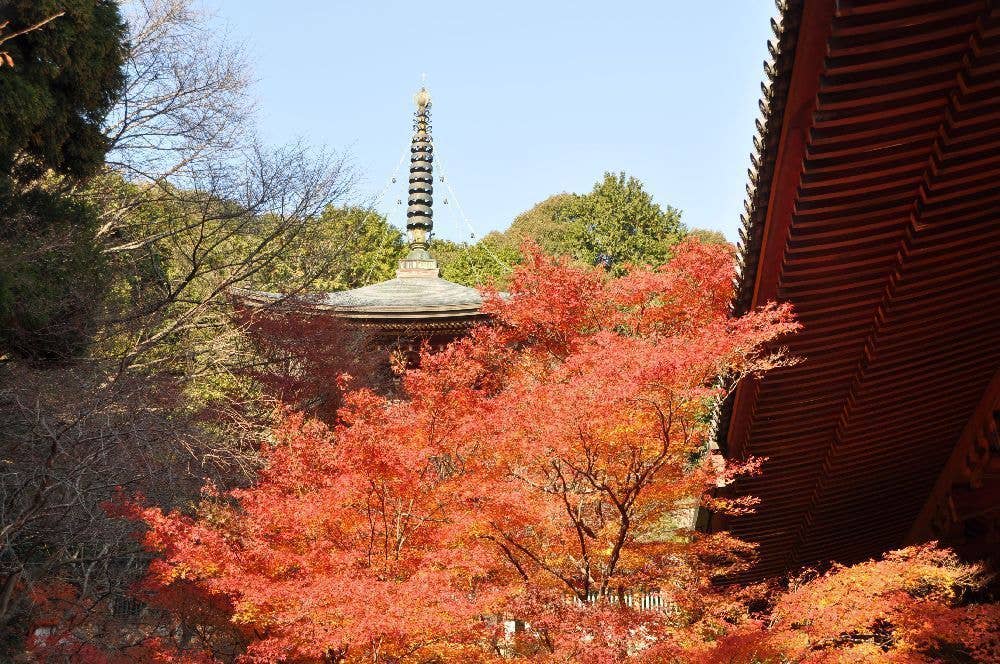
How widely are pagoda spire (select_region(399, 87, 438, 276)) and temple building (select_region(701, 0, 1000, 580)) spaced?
11.5 m

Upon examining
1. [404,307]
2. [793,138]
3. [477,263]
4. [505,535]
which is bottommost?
[505,535]

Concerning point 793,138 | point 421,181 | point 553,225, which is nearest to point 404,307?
point 421,181

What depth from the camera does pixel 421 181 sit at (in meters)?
21.5

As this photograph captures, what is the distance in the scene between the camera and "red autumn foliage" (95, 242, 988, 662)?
7.46 meters

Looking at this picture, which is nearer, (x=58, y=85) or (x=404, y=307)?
(x=58, y=85)

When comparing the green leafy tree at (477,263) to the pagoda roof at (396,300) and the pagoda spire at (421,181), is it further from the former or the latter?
the pagoda roof at (396,300)

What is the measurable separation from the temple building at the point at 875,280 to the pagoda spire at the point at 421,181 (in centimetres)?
1150

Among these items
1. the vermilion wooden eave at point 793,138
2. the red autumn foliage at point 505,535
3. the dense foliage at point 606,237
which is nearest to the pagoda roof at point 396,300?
the red autumn foliage at point 505,535

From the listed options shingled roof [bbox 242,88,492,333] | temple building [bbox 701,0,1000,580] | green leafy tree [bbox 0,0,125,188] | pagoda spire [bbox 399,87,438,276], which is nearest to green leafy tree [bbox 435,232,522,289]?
pagoda spire [bbox 399,87,438,276]

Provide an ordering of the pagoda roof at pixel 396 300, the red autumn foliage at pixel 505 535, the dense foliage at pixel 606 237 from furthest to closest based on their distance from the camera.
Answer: the dense foliage at pixel 606 237 < the pagoda roof at pixel 396 300 < the red autumn foliage at pixel 505 535

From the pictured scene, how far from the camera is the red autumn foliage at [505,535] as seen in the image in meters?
7.46

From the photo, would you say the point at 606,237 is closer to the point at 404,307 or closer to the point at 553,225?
the point at 553,225

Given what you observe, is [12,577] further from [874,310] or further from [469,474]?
[874,310]

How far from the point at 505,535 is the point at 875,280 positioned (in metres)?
3.67
